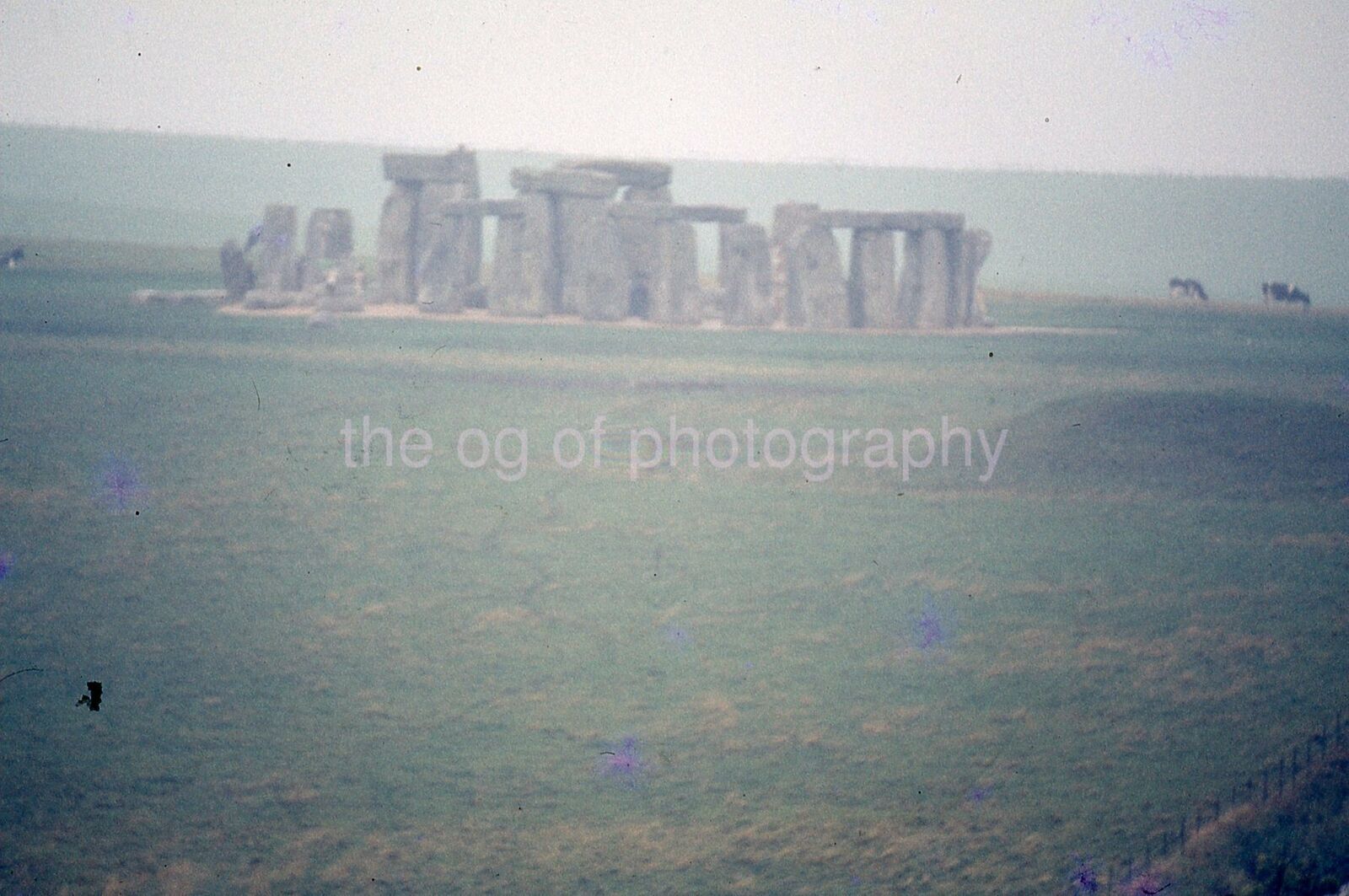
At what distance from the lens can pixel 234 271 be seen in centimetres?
2128

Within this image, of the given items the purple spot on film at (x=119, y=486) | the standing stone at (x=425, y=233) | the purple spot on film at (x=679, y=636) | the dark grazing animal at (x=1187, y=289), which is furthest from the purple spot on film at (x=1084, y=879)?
the dark grazing animal at (x=1187, y=289)

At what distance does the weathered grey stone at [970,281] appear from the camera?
20.8 meters

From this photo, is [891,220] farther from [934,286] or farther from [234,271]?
[234,271]

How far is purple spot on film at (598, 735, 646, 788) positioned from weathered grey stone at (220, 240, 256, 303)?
17471 millimetres

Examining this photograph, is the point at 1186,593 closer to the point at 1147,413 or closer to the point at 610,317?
the point at 1147,413

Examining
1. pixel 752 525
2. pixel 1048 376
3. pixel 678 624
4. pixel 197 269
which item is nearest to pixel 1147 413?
Result: pixel 1048 376

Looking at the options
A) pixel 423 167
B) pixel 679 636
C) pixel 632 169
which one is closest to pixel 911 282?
pixel 632 169

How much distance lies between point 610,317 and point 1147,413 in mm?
10288

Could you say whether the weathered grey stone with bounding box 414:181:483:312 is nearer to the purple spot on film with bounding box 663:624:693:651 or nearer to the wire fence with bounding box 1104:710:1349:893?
the purple spot on film with bounding box 663:624:693:651

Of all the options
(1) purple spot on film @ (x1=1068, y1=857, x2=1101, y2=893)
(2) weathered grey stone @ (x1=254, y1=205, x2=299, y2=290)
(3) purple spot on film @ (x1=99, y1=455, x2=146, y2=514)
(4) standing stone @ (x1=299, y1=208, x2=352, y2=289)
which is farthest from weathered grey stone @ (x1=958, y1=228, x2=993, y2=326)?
(1) purple spot on film @ (x1=1068, y1=857, x2=1101, y2=893)

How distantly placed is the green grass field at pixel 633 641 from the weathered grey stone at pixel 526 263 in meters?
8.03

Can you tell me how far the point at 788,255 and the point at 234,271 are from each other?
8345 mm

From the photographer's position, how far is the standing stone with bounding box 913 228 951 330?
20.4 metres

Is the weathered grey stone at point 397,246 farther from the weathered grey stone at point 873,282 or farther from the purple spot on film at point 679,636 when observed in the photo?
the purple spot on film at point 679,636
